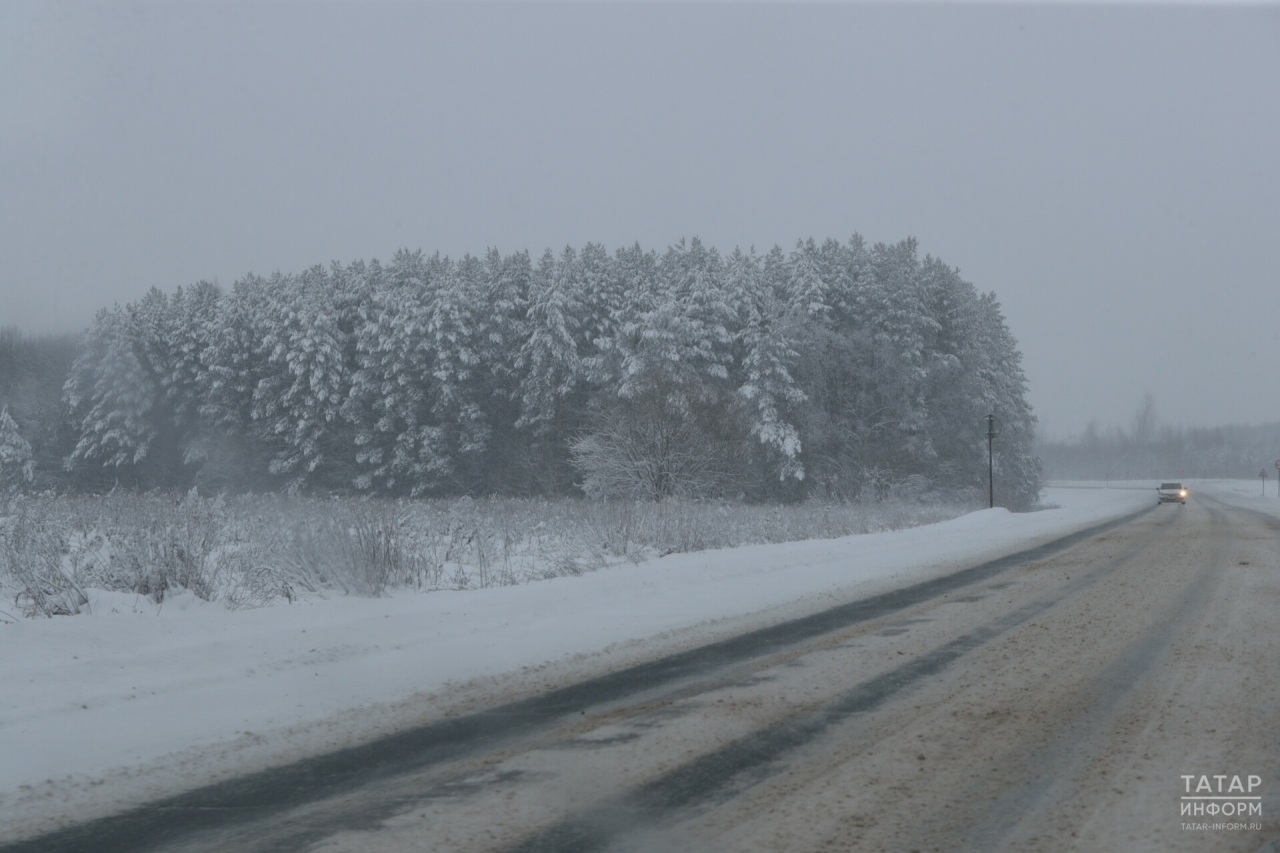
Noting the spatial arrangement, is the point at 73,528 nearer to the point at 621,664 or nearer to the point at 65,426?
the point at 621,664

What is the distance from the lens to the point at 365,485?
52.9 m

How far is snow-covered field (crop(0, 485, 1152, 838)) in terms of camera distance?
4.87m

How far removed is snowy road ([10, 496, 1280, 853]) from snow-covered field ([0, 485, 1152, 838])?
18.4 inches

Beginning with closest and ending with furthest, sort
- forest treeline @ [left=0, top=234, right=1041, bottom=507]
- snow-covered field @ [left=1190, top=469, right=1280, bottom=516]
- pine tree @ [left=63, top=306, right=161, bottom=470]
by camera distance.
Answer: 1. snow-covered field @ [left=1190, top=469, right=1280, bottom=516]
2. forest treeline @ [left=0, top=234, right=1041, bottom=507]
3. pine tree @ [left=63, top=306, right=161, bottom=470]

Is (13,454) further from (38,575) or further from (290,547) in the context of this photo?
(38,575)

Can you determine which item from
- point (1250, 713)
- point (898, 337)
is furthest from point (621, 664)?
point (898, 337)

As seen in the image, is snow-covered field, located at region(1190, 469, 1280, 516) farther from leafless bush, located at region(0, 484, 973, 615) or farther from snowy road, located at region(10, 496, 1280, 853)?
snowy road, located at region(10, 496, 1280, 853)

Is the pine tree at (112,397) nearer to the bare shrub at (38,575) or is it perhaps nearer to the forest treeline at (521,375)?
the forest treeline at (521,375)

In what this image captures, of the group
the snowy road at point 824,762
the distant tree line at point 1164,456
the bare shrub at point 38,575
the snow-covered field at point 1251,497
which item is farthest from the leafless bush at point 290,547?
the distant tree line at point 1164,456

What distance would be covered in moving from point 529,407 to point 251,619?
140ft

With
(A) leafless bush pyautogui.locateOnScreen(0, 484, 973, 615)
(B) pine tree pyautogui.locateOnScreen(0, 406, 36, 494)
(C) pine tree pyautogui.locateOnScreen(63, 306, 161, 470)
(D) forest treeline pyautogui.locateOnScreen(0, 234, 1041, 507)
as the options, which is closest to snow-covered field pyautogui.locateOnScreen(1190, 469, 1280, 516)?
(D) forest treeline pyautogui.locateOnScreen(0, 234, 1041, 507)

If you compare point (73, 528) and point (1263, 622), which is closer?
point (1263, 622)

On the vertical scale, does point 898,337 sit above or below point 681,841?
above

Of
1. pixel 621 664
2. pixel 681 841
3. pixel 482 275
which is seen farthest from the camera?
pixel 482 275
